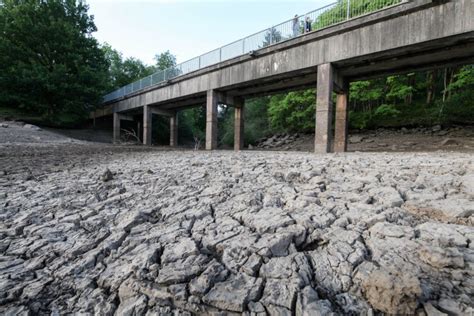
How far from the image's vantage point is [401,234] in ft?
6.63

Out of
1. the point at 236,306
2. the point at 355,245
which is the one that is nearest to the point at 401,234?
the point at 355,245

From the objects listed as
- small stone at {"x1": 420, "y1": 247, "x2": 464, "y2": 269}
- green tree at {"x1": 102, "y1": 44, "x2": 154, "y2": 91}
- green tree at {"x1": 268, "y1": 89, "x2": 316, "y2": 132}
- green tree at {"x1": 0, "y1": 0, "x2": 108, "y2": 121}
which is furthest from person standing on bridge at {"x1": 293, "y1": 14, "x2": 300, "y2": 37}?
green tree at {"x1": 102, "y1": 44, "x2": 154, "y2": 91}

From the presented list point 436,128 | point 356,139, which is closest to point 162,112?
point 356,139

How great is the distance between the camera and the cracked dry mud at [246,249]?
1479 millimetres

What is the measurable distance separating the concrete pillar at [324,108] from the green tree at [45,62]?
2096 cm

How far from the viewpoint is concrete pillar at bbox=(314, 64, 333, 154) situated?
31.8 feet

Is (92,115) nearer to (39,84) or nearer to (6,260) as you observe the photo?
(39,84)

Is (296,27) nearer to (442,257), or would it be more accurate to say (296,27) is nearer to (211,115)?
(211,115)

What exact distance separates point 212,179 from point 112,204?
1.55 m

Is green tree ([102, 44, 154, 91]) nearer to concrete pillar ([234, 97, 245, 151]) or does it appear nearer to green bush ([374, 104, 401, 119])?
concrete pillar ([234, 97, 245, 151])

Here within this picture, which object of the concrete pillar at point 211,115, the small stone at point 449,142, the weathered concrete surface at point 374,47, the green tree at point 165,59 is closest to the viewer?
the weathered concrete surface at point 374,47

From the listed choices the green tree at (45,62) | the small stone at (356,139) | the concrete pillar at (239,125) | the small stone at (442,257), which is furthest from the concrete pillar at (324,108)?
the green tree at (45,62)

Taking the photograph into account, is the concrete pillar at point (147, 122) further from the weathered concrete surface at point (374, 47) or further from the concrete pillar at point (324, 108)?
the concrete pillar at point (324, 108)

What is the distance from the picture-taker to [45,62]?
22.3 meters
